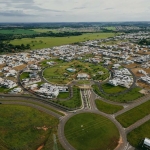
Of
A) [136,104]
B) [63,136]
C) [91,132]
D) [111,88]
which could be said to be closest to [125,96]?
[136,104]

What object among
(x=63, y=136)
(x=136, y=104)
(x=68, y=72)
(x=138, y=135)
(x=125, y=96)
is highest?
(x=68, y=72)

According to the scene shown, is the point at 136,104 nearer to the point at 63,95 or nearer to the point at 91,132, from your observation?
the point at 91,132

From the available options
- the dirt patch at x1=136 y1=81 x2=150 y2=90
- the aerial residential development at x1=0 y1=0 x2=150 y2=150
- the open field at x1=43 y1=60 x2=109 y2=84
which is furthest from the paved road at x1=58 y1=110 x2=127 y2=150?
the dirt patch at x1=136 y1=81 x2=150 y2=90

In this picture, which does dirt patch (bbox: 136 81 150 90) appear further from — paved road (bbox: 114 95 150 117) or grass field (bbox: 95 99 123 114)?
grass field (bbox: 95 99 123 114)

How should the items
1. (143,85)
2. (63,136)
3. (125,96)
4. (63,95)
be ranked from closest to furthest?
(63,136) < (125,96) < (63,95) < (143,85)

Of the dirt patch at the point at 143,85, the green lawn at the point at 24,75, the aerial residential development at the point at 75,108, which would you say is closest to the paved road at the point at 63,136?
the aerial residential development at the point at 75,108

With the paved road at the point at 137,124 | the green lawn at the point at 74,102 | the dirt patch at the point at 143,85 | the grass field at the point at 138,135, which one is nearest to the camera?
the grass field at the point at 138,135

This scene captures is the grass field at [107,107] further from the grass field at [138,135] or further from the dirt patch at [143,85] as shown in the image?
the dirt patch at [143,85]
